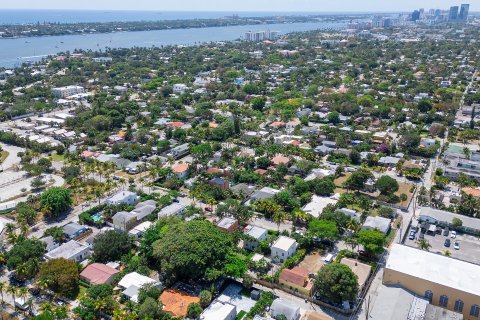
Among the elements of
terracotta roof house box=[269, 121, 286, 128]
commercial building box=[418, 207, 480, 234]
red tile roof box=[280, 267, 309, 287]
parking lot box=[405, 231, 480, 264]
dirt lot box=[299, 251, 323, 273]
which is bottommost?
parking lot box=[405, 231, 480, 264]

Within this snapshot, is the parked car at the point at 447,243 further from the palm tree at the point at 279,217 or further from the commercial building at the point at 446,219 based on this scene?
the palm tree at the point at 279,217

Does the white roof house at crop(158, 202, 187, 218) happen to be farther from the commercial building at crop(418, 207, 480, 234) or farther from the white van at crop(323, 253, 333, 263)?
the commercial building at crop(418, 207, 480, 234)

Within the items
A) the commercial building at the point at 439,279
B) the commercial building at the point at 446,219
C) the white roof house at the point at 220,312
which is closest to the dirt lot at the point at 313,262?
the commercial building at the point at 439,279

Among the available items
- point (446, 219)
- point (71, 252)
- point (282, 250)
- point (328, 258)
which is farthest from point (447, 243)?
point (71, 252)

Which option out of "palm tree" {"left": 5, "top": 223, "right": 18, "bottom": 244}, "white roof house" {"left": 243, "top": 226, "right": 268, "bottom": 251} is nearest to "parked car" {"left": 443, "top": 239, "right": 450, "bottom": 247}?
"white roof house" {"left": 243, "top": 226, "right": 268, "bottom": 251}

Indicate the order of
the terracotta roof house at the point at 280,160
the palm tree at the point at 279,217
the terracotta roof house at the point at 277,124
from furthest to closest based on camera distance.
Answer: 1. the terracotta roof house at the point at 277,124
2. the terracotta roof house at the point at 280,160
3. the palm tree at the point at 279,217

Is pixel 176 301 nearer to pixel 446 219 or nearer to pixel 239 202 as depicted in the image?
pixel 239 202
